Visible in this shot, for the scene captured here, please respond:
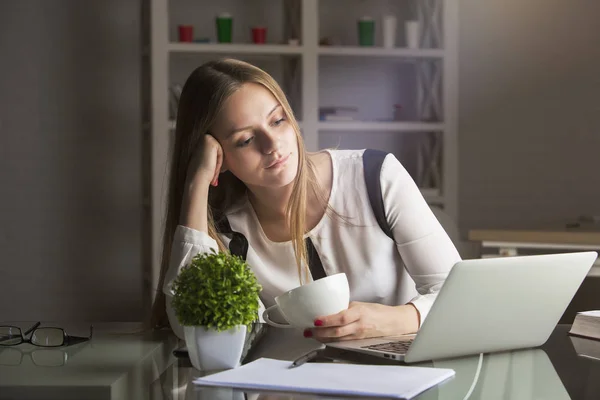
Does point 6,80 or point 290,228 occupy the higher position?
point 6,80

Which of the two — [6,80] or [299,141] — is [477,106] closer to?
[6,80]

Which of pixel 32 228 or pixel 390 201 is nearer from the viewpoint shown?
pixel 390 201

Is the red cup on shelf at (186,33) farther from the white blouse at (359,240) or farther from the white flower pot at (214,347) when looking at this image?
the white flower pot at (214,347)

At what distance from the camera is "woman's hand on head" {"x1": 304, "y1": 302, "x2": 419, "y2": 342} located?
120 centimetres

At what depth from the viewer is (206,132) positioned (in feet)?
5.42

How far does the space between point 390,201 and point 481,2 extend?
266 cm

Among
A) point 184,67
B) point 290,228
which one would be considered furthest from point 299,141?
point 184,67

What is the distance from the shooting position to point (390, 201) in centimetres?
173

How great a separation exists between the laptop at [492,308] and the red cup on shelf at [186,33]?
258 cm

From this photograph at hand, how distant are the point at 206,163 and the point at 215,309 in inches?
24.0

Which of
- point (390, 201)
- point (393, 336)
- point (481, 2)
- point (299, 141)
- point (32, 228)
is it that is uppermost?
point (481, 2)

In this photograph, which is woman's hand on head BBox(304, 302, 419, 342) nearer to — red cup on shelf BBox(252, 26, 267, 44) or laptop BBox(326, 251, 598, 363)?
laptop BBox(326, 251, 598, 363)

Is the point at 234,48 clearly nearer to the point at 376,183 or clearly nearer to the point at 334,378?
the point at 376,183

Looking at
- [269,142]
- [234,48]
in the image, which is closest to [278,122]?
[269,142]
